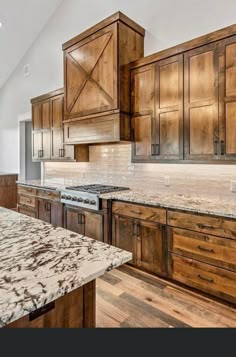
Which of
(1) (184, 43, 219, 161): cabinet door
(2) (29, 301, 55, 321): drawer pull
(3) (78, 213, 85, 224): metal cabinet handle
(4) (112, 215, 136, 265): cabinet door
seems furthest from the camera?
(3) (78, 213, 85, 224): metal cabinet handle

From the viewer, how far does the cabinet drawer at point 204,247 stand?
2.14m

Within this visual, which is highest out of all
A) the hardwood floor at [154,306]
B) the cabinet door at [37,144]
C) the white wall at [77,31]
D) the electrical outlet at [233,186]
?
the white wall at [77,31]

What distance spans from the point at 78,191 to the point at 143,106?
1.42 metres

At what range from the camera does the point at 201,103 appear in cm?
258

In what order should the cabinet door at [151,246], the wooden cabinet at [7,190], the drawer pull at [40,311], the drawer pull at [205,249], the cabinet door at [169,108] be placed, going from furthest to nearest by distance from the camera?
the wooden cabinet at [7,190], the cabinet door at [169,108], the cabinet door at [151,246], the drawer pull at [205,249], the drawer pull at [40,311]

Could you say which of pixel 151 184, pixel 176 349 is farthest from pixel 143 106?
pixel 176 349

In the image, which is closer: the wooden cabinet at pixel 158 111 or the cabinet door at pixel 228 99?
the cabinet door at pixel 228 99

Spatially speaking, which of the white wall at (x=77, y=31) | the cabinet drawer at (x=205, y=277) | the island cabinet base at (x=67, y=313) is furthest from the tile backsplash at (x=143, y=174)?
the island cabinet base at (x=67, y=313)

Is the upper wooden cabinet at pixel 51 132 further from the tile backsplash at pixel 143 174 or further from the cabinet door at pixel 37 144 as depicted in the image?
the tile backsplash at pixel 143 174

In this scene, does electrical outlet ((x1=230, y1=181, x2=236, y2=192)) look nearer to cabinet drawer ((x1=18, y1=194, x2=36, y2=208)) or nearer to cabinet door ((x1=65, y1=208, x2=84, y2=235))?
cabinet door ((x1=65, y1=208, x2=84, y2=235))

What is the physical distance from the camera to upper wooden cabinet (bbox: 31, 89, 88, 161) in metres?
4.16

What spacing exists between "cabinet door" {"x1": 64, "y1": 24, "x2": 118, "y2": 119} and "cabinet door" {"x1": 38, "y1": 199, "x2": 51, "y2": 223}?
1.43 meters

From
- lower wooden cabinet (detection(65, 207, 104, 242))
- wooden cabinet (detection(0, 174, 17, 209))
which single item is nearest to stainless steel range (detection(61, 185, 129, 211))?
lower wooden cabinet (detection(65, 207, 104, 242))

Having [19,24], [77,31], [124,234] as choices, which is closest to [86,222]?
[124,234]
